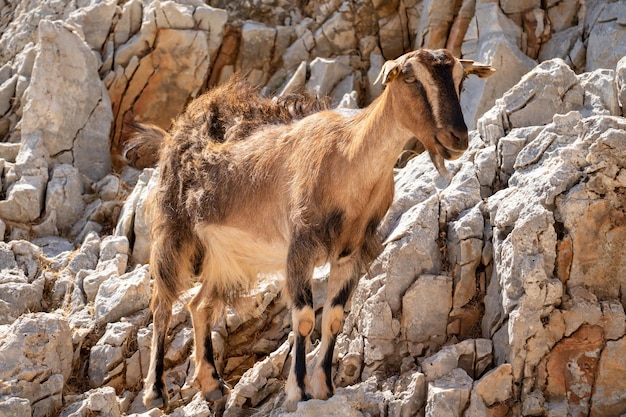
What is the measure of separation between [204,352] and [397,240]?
197cm

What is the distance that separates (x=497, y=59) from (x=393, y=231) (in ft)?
12.5

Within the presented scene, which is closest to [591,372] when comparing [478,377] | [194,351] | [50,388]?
[478,377]

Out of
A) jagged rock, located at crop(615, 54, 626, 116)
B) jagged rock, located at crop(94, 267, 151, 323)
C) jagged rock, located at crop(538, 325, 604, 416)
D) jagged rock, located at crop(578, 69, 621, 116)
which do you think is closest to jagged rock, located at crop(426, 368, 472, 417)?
jagged rock, located at crop(538, 325, 604, 416)

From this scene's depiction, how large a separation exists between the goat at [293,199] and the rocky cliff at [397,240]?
1.63 feet

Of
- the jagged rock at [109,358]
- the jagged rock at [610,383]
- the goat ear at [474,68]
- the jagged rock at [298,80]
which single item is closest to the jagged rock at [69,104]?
the jagged rock at [298,80]

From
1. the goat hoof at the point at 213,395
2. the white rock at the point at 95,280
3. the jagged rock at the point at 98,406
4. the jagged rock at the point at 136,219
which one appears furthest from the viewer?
the jagged rock at the point at 136,219

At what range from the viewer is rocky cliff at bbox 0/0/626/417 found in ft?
21.2

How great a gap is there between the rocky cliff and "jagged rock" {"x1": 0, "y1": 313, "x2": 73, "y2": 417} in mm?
16

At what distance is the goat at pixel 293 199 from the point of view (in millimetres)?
6121

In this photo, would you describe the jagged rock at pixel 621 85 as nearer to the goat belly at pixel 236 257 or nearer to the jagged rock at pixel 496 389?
the jagged rock at pixel 496 389

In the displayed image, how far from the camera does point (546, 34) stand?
36.5 feet

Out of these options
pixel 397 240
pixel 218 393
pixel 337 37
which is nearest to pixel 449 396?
pixel 397 240

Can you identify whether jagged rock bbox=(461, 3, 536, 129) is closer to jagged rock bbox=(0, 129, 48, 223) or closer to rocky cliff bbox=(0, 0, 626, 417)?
rocky cliff bbox=(0, 0, 626, 417)

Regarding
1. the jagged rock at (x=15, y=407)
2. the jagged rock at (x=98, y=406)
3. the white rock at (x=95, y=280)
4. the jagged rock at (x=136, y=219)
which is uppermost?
the jagged rock at (x=136, y=219)
